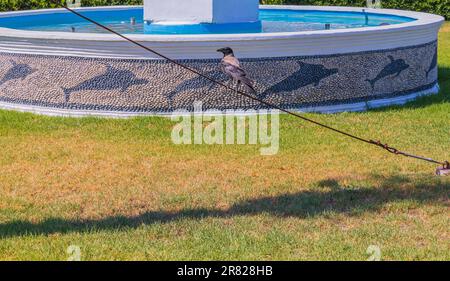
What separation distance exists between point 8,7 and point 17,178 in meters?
15.5

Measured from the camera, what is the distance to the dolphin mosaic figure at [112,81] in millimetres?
10539

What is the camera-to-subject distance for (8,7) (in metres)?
A: 22.9

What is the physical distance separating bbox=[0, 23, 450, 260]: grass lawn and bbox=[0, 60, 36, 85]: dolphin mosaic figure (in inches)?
22.6

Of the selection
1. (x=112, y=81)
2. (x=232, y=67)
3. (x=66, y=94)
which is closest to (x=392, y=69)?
(x=232, y=67)

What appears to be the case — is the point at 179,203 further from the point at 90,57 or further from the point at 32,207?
the point at 90,57

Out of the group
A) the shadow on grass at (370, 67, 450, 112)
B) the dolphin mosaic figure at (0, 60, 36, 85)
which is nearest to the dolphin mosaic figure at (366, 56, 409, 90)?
the shadow on grass at (370, 67, 450, 112)

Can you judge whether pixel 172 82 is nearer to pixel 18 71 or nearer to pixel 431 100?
pixel 18 71

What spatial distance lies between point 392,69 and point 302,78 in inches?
61.5

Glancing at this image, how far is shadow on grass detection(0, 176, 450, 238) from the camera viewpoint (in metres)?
6.79

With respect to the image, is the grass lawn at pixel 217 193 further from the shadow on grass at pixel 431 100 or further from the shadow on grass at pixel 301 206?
the shadow on grass at pixel 431 100

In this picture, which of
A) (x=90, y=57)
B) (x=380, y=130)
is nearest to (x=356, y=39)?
(x=380, y=130)

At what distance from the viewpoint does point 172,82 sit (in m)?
10.5

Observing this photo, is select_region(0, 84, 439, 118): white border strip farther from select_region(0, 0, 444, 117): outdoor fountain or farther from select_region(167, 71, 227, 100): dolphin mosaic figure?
select_region(167, 71, 227, 100): dolphin mosaic figure

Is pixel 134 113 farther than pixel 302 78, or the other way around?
pixel 302 78
